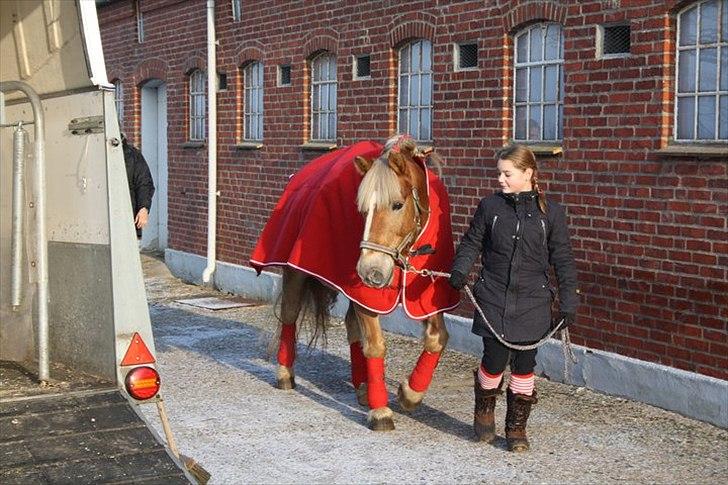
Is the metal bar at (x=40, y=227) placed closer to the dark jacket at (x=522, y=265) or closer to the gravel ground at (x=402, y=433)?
the gravel ground at (x=402, y=433)

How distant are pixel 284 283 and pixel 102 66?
425 cm

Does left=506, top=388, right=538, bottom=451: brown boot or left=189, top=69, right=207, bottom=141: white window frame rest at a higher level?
left=189, top=69, right=207, bottom=141: white window frame

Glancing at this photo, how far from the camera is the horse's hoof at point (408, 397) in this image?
7766mm

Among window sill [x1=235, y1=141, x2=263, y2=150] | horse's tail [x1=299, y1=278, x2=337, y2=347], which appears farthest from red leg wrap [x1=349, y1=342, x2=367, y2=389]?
window sill [x1=235, y1=141, x2=263, y2=150]

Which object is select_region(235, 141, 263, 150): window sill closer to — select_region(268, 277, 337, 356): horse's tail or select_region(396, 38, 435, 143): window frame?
select_region(396, 38, 435, 143): window frame

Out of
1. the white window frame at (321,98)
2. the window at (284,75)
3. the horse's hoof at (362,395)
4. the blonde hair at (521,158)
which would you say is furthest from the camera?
the window at (284,75)

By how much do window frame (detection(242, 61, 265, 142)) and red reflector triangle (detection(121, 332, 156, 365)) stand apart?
32.1 feet

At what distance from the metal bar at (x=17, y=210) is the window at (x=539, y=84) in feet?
17.1

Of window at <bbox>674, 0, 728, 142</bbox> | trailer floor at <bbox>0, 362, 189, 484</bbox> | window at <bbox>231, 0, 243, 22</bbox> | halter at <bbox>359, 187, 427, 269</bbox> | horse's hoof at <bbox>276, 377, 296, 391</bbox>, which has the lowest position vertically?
horse's hoof at <bbox>276, 377, 296, 391</bbox>

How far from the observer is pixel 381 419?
763 centimetres

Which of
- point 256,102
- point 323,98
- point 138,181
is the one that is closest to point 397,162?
point 138,181

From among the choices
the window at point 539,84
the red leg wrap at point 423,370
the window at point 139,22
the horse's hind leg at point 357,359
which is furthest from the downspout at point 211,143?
the red leg wrap at point 423,370

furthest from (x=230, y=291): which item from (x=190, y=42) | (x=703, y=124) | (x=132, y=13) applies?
(x=703, y=124)

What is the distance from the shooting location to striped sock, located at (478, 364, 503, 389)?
718cm
